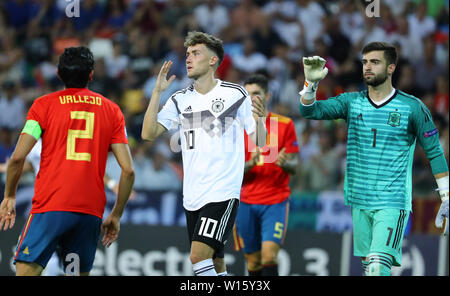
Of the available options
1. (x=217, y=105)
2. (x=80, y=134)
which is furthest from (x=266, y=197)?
(x=80, y=134)

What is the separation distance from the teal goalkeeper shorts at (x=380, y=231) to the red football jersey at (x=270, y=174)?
2169mm

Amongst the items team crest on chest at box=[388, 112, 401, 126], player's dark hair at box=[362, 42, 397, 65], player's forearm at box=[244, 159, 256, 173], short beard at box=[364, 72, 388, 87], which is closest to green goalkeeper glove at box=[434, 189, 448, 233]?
team crest on chest at box=[388, 112, 401, 126]

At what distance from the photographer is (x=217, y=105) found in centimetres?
712

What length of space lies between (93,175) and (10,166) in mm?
686

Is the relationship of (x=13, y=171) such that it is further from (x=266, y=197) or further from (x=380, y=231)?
(x=266, y=197)

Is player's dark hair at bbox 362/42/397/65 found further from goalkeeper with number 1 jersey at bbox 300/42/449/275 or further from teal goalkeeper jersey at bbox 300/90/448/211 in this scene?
teal goalkeeper jersey at bbox 300/90/448/211

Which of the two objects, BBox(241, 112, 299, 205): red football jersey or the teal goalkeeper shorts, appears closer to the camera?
the teal goalkeeper shorts

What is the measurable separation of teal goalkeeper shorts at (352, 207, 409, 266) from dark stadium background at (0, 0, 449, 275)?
171 inches

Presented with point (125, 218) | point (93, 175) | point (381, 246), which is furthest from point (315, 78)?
point (125, 218)

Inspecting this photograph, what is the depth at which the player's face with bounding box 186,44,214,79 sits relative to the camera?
7.22m

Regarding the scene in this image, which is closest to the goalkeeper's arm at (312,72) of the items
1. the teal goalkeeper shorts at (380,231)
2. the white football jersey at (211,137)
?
the white football jersey at (211,137)

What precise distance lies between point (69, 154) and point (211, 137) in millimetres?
1347

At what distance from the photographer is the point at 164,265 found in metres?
11.9

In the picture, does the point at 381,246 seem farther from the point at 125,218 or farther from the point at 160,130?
the point at 125,218
